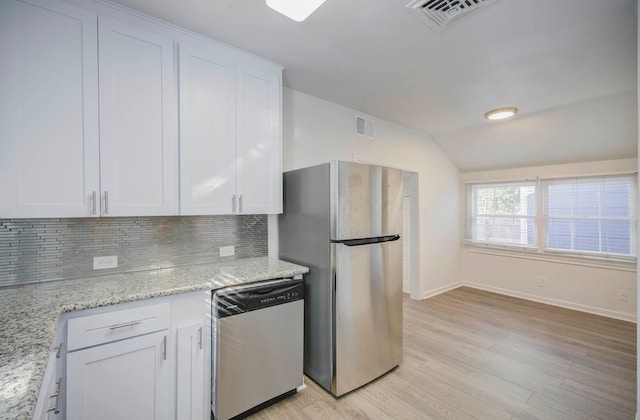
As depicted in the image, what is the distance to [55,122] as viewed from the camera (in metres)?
1.52

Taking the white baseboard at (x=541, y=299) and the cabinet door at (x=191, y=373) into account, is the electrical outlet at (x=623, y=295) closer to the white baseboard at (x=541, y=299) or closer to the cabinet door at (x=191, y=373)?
the white baseboard at (x=541, y=299)

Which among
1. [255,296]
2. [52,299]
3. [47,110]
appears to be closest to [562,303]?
[255,296]

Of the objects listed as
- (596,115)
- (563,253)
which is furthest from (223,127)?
(563,253)

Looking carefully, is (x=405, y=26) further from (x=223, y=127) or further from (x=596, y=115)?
(x=596, y=115)

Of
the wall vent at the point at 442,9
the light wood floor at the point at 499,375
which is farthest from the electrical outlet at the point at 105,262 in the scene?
the wall vent at the point at 442,9

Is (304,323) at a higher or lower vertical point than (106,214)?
lower

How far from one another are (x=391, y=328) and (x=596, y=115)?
325 cm

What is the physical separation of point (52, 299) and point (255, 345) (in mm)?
1089

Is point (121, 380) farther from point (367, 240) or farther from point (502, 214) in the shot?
point (502, 214)

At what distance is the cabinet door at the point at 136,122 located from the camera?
1646 mm

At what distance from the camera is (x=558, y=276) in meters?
4.05

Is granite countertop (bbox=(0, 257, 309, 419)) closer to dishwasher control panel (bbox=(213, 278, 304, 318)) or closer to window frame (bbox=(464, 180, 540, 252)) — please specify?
dishwasher control panel (bbox=(213, 278, 304, 318))

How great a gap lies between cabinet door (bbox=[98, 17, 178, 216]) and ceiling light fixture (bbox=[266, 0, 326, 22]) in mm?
889

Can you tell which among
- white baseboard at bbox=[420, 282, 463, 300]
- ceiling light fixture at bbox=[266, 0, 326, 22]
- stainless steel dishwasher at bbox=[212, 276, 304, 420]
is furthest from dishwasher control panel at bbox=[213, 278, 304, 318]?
white baseboard at bbox=[420, 282, 463, 300]
